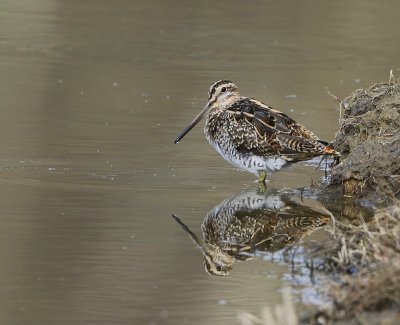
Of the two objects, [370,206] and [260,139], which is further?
[260,139]

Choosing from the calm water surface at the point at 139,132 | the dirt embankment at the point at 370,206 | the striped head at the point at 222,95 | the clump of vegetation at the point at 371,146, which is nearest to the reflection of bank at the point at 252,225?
the calm water surface at the point at 139,132

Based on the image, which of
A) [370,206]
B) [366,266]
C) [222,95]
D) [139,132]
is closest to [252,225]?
[370,206]

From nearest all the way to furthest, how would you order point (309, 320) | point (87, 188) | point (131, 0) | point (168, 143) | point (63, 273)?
point (309, 320), point (63, 273), point (87, 188), point (168, 143), point (131, 0)

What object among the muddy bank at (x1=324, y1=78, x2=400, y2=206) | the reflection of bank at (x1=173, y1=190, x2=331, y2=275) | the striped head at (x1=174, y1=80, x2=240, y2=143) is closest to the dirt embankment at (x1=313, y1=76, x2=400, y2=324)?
the muddy bank at (x1=324, y1=78, x2=400, y2=206)

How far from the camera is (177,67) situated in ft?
48.2

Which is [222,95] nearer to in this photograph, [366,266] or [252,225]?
[252,225]

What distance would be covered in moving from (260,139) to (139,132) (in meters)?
1.96

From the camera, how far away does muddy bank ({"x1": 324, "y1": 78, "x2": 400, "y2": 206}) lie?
28.2ft

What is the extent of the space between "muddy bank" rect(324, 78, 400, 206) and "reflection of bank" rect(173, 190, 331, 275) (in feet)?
1.15

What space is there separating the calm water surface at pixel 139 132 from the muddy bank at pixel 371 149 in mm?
532

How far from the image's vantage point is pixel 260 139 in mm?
9328

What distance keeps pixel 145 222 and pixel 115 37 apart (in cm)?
906

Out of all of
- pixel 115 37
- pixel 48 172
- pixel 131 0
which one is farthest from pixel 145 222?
pixel 131 0

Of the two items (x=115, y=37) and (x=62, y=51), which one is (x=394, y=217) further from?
(x=115, y=37)
